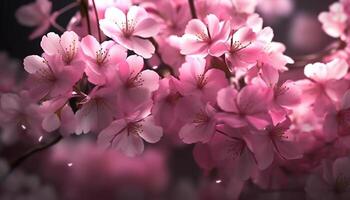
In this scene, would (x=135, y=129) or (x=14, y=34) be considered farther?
(x=14, y=34)

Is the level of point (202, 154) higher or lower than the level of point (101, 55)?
lower

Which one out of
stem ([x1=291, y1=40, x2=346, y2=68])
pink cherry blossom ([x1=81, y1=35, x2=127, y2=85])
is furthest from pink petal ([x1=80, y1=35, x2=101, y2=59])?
stem ([x1=291, y1=40, x2=346, y2=68])

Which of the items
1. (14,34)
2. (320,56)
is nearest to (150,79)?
(320,56)

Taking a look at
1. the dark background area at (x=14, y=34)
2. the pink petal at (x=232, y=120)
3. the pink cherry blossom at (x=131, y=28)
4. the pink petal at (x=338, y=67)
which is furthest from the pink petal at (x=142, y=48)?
the dark background area at (x=14, y=34)

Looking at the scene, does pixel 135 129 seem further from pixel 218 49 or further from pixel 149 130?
pixel 218 49

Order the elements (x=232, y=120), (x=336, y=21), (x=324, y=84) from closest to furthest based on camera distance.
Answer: (x=232, y=120) < (x=324, y=84) < (x=336, y=21)

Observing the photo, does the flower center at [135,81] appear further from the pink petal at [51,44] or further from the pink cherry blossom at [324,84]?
the pink cherry blossom at [324,84]
